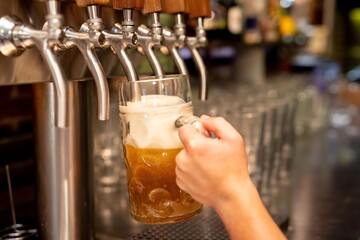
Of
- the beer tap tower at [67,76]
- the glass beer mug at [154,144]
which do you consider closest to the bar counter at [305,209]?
the beer tap tower at [67,76]

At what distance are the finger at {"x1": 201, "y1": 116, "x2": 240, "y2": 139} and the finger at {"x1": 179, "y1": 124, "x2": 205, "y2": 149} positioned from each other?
0.02 metres

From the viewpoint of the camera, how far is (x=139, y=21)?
45.2 inches

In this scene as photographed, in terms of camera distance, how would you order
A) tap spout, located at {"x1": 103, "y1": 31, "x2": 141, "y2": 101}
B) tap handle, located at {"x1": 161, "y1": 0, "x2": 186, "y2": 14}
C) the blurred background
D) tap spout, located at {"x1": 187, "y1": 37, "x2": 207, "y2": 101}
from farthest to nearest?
the blurred background < tap spout, located at {"x1": 187, "y1": 37, "x2": 207, "y2": 101} < tap handle, located at {"x1": 161, "y1": 0, "x2": 186, "y2": 14} < tap spout, located at {"x1": 103, "y1": 31, "x2": 141, "y2": 101}

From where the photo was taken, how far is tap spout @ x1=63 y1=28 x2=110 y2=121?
2.41ft

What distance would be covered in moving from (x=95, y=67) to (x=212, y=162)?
0.21 meters

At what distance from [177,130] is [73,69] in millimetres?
264

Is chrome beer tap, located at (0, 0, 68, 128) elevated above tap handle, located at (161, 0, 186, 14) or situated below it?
below

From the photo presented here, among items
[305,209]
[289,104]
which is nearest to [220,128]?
[305,209]

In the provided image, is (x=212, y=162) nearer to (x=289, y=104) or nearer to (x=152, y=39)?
(x=152, y=39)

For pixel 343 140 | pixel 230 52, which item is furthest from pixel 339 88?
pixel 343 140

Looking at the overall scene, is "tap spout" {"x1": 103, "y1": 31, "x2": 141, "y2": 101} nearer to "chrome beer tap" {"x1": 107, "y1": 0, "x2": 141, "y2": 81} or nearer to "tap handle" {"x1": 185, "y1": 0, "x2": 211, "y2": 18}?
"chrome beer tap" {"x1": 107, "y1": 0, "x2": 141, "y2": 81}

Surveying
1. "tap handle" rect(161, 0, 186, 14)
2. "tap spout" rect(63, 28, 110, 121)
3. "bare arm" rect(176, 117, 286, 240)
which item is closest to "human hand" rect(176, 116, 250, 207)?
"bare arm" rect(176, 117, 286, 240)

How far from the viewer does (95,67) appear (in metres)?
0.74

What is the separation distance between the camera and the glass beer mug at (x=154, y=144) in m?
0.75
